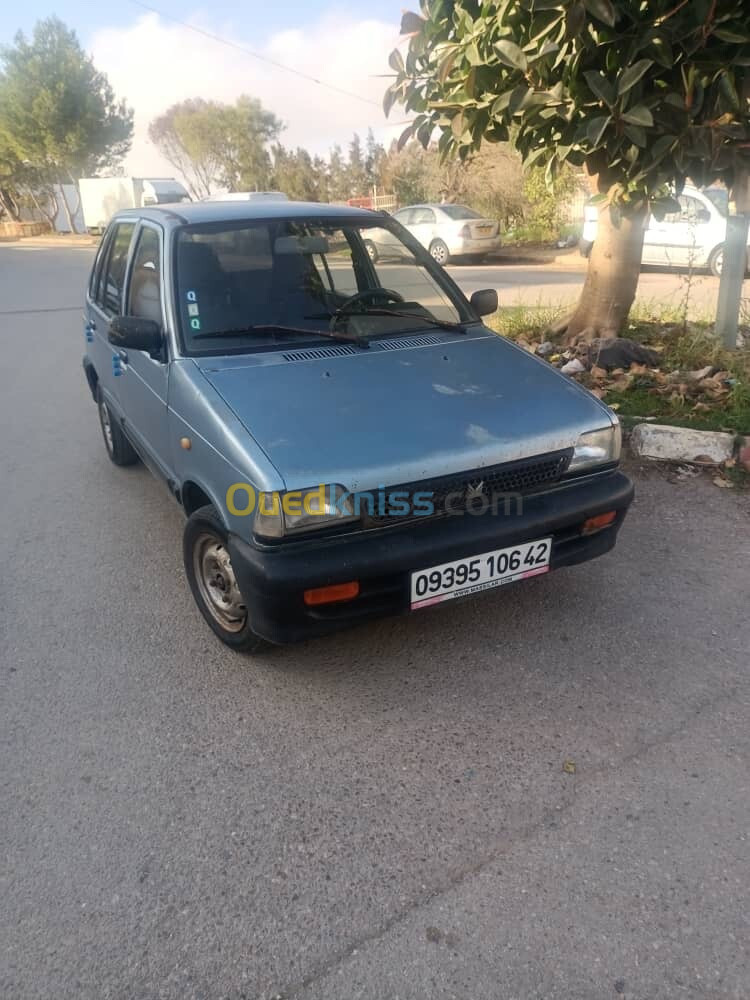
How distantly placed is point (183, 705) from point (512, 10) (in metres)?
4.13

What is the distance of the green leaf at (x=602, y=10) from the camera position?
3607mm

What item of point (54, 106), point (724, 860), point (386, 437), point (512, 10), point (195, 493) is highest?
point (54, 106)

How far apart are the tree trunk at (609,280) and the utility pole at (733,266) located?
2.35ft

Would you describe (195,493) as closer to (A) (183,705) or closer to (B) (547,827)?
(A) (183,705)

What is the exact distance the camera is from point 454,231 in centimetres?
1798

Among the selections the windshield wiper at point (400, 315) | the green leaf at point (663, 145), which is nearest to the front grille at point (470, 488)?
the windshield wiper at point (400, 315)

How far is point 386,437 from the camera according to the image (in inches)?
104

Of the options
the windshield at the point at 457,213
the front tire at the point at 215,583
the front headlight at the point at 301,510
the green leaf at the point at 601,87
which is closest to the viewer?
the front headlight at the point at 301,510

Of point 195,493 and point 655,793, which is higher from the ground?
point 195,493

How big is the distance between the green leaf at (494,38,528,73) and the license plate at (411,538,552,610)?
294 centimetres

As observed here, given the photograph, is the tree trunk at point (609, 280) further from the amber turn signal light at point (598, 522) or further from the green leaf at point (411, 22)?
the amber turn signal light at point (598, 522)

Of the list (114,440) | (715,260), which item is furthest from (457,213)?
(114,440)

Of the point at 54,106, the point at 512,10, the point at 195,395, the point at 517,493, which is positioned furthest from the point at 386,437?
the point at 54,106

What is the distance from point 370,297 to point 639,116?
1937mm
